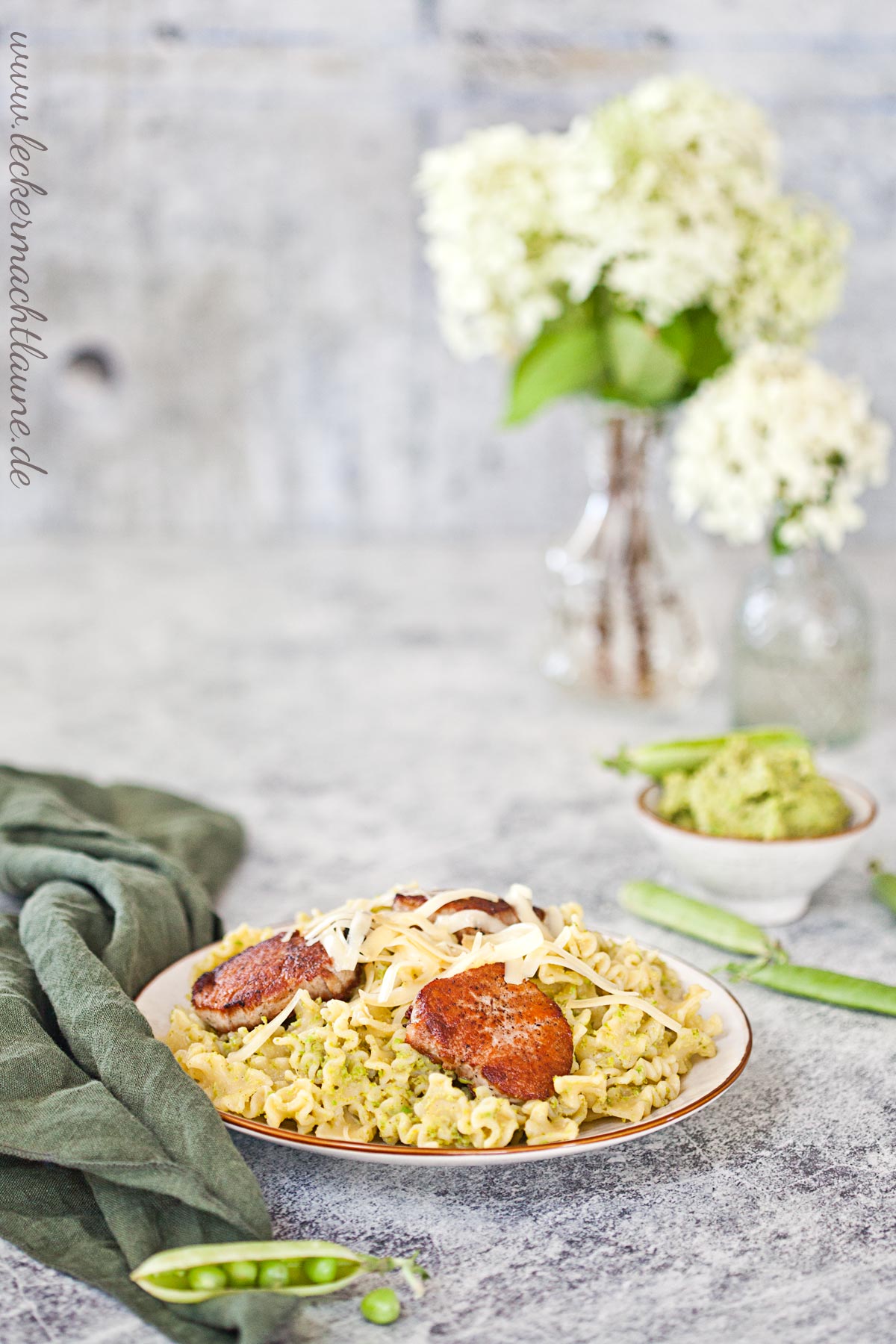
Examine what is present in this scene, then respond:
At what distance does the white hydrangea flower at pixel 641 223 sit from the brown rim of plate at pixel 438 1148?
1193 mm

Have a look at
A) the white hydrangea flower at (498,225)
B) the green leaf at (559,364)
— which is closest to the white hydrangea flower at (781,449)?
the green leaf at (559,364)

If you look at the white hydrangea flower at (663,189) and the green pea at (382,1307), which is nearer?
the green pea at (382,1307)

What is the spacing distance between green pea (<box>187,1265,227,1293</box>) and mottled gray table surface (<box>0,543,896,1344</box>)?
0.04 meters

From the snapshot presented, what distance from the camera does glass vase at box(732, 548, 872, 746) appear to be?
1.91 metres

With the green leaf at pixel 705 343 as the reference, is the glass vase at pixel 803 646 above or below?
below

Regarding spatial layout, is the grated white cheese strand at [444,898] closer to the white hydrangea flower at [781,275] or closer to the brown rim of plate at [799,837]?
the brown rim of plate at [799,837]

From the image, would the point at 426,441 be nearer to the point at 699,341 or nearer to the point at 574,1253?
the point at 699,341

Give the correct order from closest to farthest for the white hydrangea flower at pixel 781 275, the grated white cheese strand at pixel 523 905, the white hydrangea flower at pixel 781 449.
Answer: the grated white cheese strand at pixel 523 905 < the white hydrangea flower at pixel 781 449 < the white hydrangea flower at pixel 781 275

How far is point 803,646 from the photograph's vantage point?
1907mm

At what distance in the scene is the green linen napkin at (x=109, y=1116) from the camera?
89 centimetres

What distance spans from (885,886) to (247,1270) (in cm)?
86

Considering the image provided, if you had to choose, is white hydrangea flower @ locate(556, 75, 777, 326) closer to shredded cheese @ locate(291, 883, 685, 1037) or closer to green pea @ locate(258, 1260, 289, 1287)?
shredded cheese @ locate(291, 883, 685, 1037)

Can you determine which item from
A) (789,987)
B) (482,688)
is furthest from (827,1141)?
(482,688)
